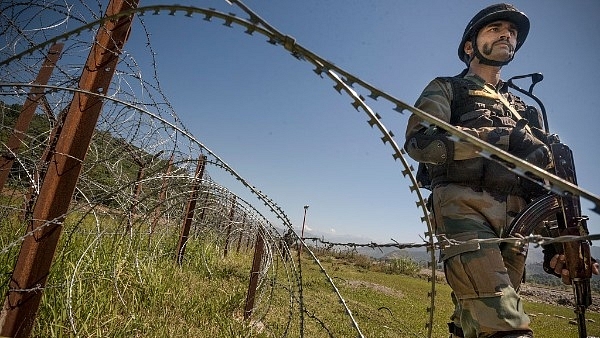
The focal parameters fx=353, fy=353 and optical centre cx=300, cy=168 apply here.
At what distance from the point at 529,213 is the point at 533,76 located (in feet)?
4.25

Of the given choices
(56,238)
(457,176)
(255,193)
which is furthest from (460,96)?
(56,238)

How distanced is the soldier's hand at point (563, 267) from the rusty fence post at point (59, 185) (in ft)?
8.13

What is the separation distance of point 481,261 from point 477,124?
86cm

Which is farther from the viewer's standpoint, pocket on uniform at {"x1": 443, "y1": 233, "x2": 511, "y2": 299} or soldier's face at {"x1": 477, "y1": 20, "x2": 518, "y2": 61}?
soldier's face at {"x1": 477, "y1": 20, "x2": 518, "y2": 61}

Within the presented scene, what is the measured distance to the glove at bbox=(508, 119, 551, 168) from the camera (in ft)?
6.34

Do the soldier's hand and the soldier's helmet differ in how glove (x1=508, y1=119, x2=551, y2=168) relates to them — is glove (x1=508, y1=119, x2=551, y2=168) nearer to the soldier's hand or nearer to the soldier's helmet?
the soldier's hand

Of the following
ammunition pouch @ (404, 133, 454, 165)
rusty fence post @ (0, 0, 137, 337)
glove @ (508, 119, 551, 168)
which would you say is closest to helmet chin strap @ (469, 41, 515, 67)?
glove @ (508, 119, 551, 168)

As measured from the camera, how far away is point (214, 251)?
6.05 m

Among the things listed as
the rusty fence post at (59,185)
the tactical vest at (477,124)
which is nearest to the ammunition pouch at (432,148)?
the tactical vest at (477,124)

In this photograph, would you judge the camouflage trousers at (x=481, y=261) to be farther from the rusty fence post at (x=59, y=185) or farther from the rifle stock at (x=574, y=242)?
the rusty fence post at (x=59, y=185)

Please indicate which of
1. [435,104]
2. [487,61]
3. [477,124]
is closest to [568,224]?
[477,124]

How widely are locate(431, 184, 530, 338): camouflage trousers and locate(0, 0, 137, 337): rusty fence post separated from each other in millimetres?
1685

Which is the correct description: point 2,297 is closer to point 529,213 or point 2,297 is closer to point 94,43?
point 94,43

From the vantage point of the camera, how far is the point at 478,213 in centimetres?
191
